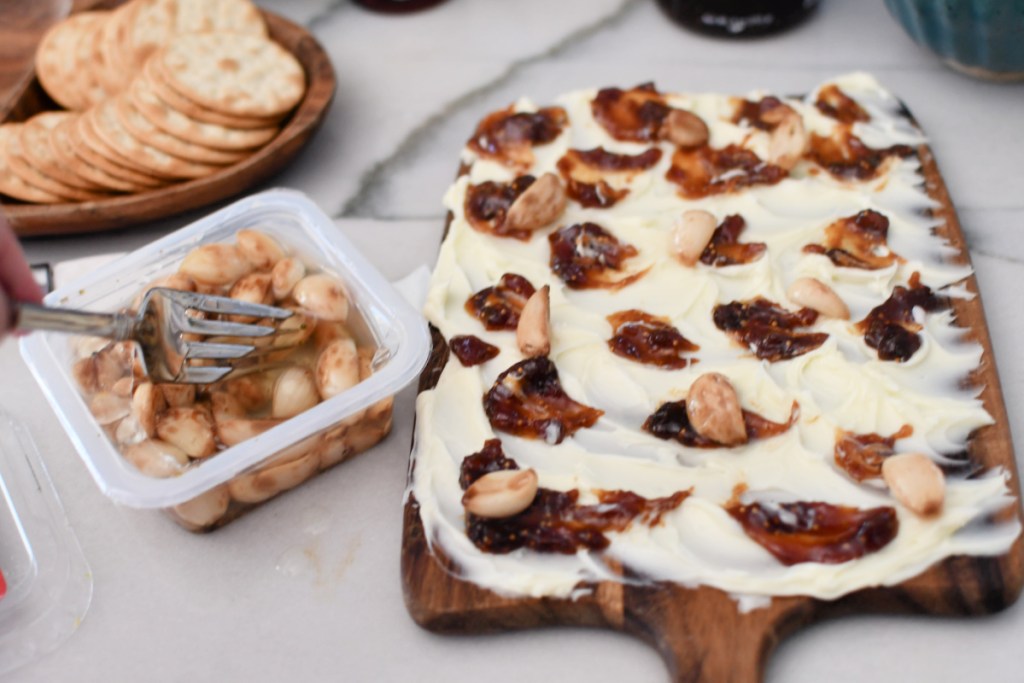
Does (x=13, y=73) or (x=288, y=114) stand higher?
(x=288, y=114)

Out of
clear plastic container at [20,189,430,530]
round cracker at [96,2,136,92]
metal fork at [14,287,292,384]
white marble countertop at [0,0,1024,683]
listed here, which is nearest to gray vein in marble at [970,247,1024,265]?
white marble countertop at [0,0,1024,683]

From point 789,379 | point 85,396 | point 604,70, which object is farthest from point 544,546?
point 604,70

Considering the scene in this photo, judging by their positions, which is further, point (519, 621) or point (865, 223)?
point (865, 223)

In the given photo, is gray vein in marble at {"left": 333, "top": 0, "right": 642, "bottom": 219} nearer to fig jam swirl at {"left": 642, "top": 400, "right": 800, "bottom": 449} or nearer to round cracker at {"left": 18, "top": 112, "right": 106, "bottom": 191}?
round cracker at {"left": 18, "top": 112, "right": 106, "bottom": 191}

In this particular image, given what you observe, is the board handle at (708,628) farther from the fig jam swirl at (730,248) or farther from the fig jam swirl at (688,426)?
the fig jam swirl at (730,248)

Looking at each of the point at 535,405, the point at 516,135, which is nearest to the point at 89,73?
the point at 516,135

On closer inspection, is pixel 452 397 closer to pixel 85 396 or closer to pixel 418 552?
pixel 418 552
